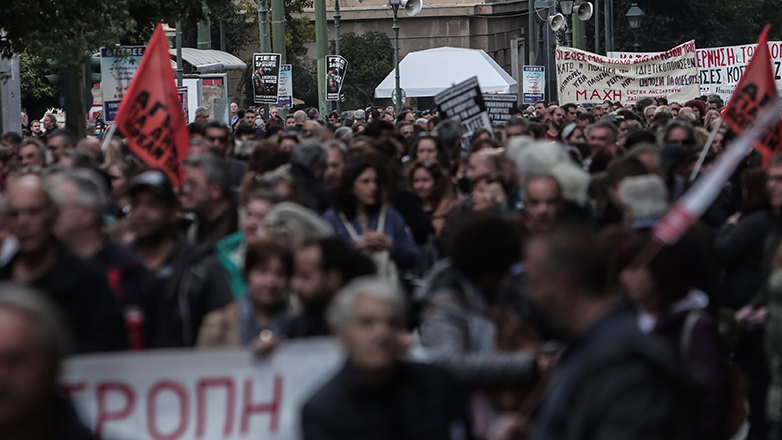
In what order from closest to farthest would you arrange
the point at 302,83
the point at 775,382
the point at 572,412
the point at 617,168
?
the point at 572,412 → the point at 775,382 → the point at 617,168 → the point at 302,83

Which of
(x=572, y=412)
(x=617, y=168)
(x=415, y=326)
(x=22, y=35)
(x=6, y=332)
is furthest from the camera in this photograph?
(x=22, y=35)

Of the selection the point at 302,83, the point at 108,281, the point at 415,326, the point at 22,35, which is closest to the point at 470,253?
the point at 108,281

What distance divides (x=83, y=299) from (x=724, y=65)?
25.6 meters

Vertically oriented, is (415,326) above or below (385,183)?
below

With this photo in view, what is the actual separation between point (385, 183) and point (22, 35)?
10.1m

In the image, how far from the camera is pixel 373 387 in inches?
→ 148

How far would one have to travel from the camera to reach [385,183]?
23.9ft

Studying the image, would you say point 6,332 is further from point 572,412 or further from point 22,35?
point 22,35

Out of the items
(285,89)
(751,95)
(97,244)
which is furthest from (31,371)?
(285,89)

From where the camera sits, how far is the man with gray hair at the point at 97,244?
513 centimetres

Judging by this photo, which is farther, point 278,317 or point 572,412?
point 278,317

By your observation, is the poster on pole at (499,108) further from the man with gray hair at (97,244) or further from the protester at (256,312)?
the protester at (256,312)

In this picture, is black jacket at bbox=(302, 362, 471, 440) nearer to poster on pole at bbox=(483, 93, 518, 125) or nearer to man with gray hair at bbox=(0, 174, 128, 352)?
man with gray hair at bbox=(0, 174, 128, 352)

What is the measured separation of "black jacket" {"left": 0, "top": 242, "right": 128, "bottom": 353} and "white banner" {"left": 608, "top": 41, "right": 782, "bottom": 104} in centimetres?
2414
